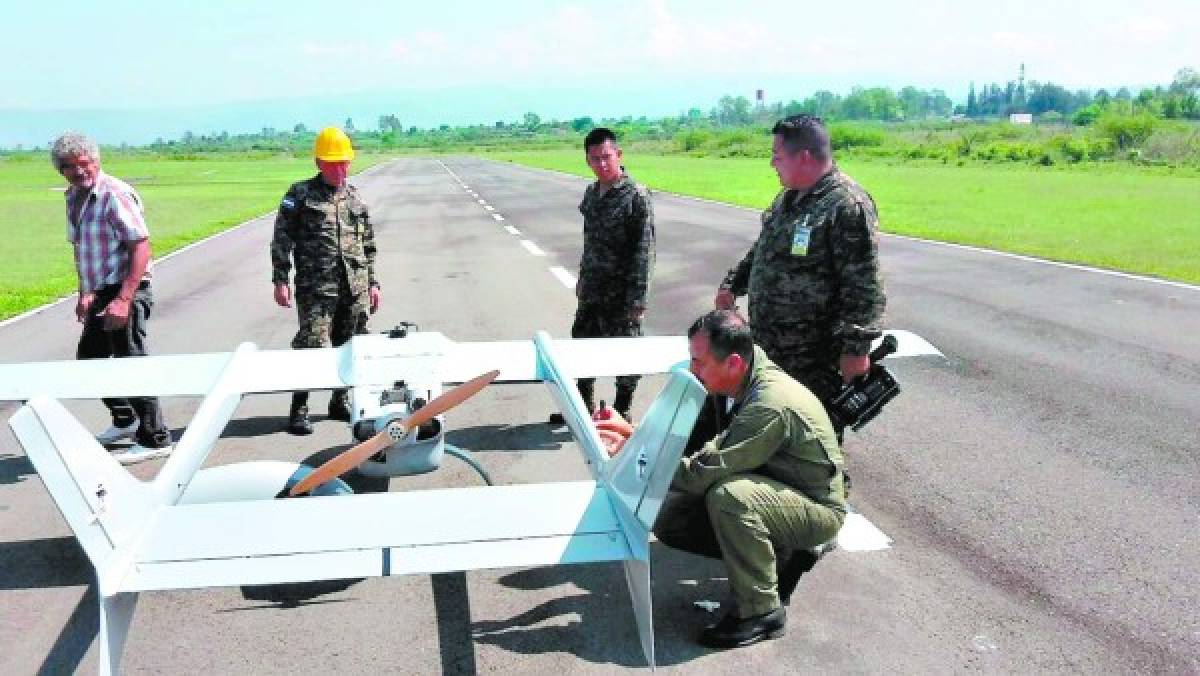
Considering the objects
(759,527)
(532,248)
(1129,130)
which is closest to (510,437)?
(759,527)

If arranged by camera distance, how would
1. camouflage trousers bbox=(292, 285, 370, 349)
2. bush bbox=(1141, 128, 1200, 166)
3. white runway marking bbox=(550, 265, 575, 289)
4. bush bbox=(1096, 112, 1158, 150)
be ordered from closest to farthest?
camouflage trousers bbox=(292, 285, 370, 349)
white runway marking bbox=(550, 265, 575, 289)
bush bbox=(1141, 128, 1200, 166)
bush bbox=(1096, 112, 1158, 150)

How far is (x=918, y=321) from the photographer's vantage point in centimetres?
1328

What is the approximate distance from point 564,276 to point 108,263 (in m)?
10.4

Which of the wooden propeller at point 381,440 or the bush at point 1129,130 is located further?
the bush at point 1129,130

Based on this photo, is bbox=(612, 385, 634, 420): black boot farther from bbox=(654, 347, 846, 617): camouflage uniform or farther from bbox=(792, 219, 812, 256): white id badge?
bbox=(654, 347, 846, 617): camouflage uniform

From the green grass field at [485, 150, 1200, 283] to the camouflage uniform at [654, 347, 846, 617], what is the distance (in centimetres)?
1419

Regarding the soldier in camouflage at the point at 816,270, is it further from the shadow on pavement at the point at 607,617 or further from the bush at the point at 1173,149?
the bush at the point at 1173,149

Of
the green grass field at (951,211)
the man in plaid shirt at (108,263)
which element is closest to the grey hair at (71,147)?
the man in plaid shirt at (108,263)

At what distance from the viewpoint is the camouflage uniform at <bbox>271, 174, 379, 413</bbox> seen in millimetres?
8344

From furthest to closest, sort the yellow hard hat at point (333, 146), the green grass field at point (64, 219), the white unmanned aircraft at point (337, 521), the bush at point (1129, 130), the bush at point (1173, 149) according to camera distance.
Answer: the bush at point (1129, 130) < the bush at point (1173, 149) < the green grass field at point (64, 219) < the yellow hard hat at point (333, 146) < the white unmanned aircraft at point (337, 521)

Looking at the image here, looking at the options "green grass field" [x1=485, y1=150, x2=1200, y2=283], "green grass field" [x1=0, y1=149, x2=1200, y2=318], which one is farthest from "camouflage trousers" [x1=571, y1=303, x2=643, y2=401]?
"green grass field" [x1=485, y1=150, x2=1200, y2=283]

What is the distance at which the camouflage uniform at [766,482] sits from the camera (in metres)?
4.89

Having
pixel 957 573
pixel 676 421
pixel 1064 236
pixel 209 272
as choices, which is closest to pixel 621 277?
pixel 957 573

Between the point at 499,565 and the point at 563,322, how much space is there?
9.11 m
